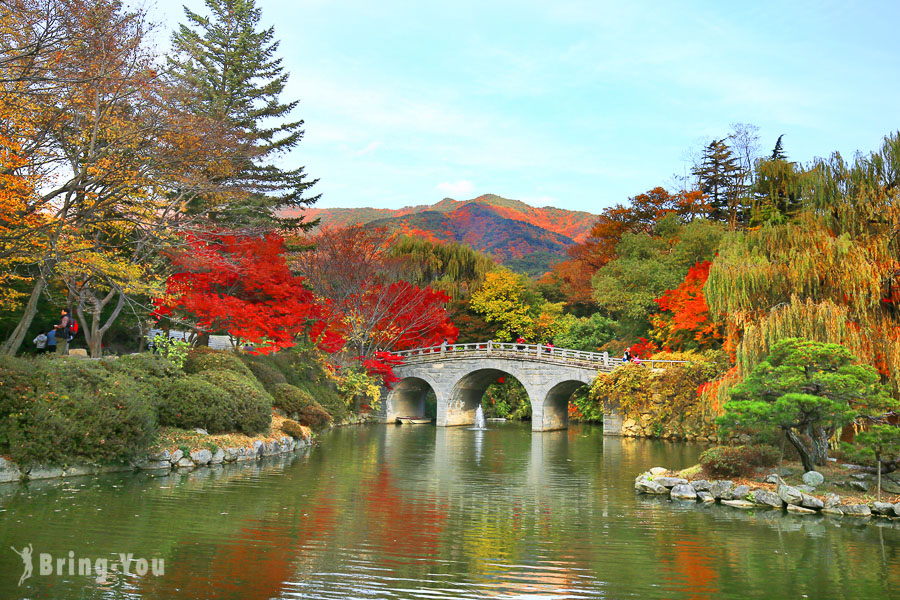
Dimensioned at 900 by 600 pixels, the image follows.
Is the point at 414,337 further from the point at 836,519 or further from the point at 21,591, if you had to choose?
the point at 21,591

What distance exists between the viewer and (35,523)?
25.6 feet

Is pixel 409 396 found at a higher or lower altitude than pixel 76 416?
lower

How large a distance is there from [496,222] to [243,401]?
76.3m

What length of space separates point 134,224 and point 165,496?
587 cm

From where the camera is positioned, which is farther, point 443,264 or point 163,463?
point 443,264

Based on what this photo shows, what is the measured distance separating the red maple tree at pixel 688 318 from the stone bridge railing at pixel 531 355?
173 cm

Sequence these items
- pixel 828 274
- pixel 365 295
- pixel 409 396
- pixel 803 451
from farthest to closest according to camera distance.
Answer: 1. pixel 409 396
2. pixel 365 295
3. pixel 828 274
4. pixel 803 451

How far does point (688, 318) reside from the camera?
24.6m

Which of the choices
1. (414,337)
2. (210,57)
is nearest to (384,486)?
(414,337)

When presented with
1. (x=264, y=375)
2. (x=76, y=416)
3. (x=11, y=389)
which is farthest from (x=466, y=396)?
(x=11, y=389)

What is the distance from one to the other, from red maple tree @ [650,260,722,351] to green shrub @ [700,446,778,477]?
10130mm

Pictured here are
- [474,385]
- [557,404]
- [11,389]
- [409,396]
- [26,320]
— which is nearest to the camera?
[11,389]

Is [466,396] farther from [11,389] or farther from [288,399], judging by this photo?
[11,389]

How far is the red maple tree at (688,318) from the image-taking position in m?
24.2
